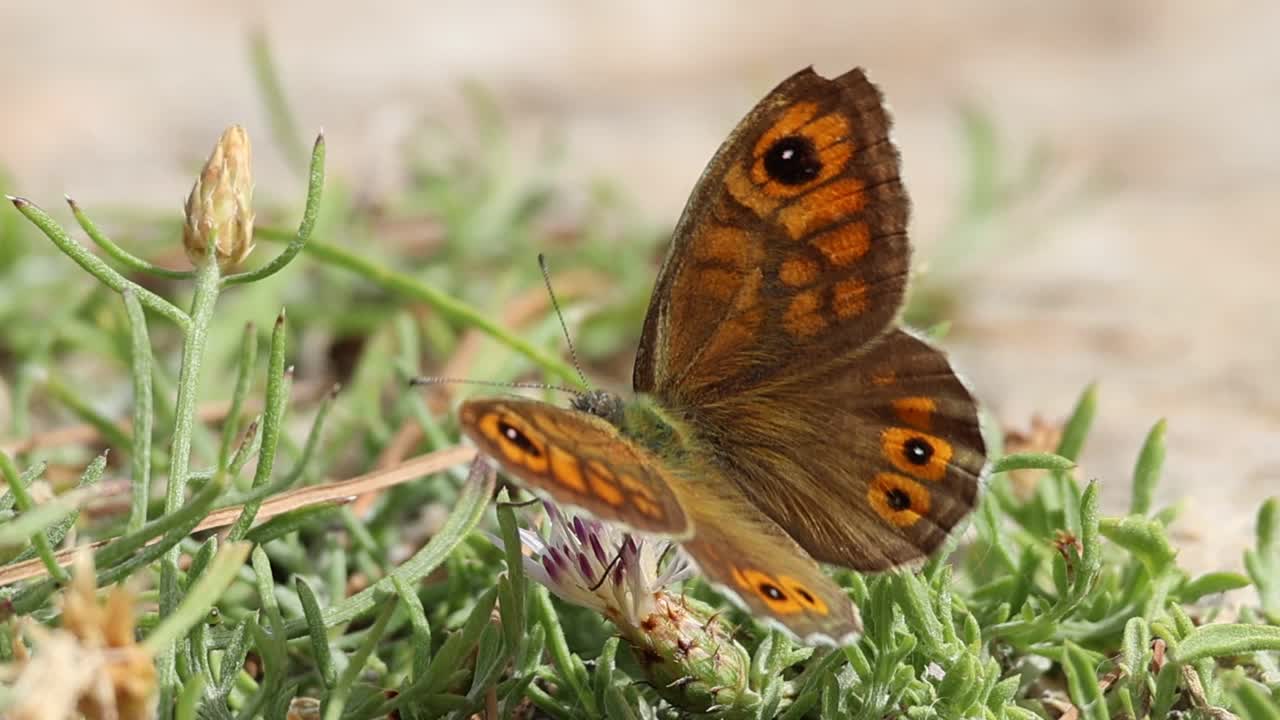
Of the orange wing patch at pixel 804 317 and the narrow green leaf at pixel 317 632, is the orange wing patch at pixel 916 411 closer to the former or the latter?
the orange wing patch at pixel 804 317

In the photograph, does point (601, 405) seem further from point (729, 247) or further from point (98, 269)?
point (98, 269)

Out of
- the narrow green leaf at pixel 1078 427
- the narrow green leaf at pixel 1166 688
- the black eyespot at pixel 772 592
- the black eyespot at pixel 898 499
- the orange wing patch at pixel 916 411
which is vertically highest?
the orange wing patch at pixel 916 411

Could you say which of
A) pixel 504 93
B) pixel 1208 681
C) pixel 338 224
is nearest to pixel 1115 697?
pixel 1208 681

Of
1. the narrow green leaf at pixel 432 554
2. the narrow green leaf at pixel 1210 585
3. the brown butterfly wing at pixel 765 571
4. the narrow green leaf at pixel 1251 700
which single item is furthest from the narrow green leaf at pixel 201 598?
the narrow green leaf at pixel 1210 585

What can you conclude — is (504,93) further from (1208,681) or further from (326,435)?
(1208,681)

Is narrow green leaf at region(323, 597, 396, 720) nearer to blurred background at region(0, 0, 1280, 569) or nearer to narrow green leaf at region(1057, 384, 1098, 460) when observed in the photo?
blurred background at region(0, 0, 1280, 569)

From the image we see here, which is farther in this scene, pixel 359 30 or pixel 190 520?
pixel 359 30

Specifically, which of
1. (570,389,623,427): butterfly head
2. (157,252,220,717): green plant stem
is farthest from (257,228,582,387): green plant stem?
(157,252,220,717): green plant stem
